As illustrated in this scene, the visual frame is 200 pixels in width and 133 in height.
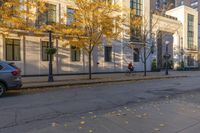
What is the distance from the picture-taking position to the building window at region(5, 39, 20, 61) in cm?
2139

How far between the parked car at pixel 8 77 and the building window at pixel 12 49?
1166 centimetres

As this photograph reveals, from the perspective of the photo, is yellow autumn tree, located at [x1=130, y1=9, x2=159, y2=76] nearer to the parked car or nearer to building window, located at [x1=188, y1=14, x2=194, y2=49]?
building window, located at [x1=188, y1=14, x2=194, y2=49]

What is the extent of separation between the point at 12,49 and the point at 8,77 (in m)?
12.2

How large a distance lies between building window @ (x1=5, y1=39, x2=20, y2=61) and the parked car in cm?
1166

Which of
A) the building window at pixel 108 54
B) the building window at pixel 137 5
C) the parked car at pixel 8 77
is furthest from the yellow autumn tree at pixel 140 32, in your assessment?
the parked car at pixel 8 77

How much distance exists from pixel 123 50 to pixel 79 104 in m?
23.2

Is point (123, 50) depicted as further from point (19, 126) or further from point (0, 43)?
point (19, 126)

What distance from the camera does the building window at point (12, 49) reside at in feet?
70.2

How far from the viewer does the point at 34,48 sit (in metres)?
22.9

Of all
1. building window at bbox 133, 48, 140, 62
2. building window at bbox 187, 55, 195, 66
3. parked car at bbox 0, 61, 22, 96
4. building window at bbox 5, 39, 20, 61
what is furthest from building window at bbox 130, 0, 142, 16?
parked car at bbox 0, 61, 22, 96

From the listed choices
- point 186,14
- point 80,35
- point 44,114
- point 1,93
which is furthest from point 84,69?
point 186,14

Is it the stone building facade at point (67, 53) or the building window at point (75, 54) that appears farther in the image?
the building window at point (75, 54)

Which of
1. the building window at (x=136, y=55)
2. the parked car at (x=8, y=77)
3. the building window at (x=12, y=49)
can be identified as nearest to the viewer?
the parked car at (x=8, y=77)

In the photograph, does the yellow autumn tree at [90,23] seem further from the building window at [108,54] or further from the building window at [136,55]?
the building window at [136,55]
